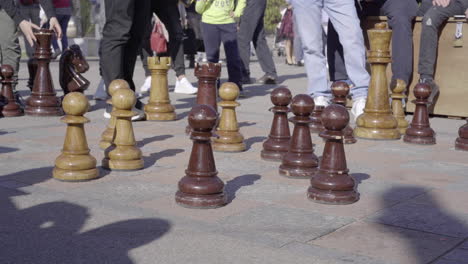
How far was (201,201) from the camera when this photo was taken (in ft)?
10.0

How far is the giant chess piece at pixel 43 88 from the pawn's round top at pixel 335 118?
3.48 metres

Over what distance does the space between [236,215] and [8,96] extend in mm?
3718

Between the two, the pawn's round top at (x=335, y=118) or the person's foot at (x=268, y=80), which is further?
the person's foot at (x=268, y=80)

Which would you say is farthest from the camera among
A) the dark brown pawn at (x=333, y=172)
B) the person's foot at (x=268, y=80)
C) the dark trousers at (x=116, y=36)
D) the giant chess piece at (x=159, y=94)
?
the person's foot at (x=268, y=80)

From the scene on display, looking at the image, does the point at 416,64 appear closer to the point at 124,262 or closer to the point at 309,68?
the point at 309,68

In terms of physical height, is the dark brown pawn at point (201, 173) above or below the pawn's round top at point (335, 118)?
below

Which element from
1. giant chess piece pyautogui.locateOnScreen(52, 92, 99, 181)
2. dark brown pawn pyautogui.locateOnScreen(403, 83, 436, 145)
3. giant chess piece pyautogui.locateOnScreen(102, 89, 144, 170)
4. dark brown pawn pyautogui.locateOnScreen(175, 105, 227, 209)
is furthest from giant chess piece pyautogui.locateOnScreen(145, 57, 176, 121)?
dark brown pawn pyautogui.locateOnScreen(175, 105, 227, 209)

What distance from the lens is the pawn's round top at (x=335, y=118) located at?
3.20 metres

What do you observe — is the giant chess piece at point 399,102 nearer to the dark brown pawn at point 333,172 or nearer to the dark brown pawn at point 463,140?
the dark brown pawn at point 463,140

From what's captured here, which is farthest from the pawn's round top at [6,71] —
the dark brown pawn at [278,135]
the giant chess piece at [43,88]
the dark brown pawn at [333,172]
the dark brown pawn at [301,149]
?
the dark brown pawn at [333,172]

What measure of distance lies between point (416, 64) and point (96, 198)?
4.27m

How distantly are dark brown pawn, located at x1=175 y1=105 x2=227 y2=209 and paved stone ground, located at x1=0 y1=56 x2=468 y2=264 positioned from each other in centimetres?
6

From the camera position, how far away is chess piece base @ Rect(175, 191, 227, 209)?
3055mm

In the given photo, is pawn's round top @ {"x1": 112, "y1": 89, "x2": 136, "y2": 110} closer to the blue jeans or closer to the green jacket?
the blue jeans
